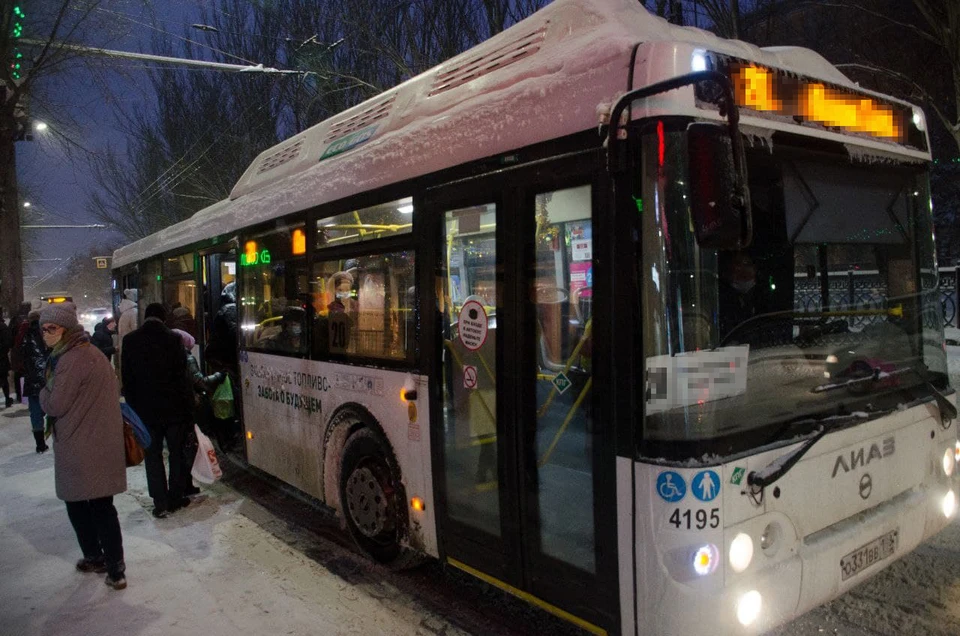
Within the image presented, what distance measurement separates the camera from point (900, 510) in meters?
3.46

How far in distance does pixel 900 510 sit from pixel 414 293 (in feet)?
9.36

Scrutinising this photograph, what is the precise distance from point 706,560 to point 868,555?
111 centimetres

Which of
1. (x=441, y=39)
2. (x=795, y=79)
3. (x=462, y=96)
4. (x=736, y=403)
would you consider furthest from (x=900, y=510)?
(x=441, y=39)

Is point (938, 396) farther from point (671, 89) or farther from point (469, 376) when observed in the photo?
point (469, 376)

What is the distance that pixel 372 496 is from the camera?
4.66 metres

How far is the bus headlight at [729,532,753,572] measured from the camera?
9.05 ft

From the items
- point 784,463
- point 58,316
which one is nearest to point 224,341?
point 58,316

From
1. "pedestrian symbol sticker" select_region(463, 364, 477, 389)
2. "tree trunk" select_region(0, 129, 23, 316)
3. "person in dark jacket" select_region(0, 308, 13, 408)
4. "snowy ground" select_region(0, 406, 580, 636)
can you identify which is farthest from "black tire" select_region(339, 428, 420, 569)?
"tree trunk" select_region(0, 129, 23, 316)

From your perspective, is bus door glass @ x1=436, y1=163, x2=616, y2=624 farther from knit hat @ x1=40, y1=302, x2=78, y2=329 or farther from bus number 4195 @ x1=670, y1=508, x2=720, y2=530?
knit hat @ x1=40, y1=302, x2=78, y2=329

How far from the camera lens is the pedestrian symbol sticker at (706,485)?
271cm

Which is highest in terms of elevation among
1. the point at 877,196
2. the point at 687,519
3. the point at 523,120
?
the point at 523,120

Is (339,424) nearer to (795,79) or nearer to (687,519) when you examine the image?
(687,519)

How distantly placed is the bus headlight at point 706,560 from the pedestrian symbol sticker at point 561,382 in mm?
911

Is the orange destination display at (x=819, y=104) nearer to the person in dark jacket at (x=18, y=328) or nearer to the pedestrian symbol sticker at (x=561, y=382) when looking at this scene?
the pedestrian symbol sticker at (x=561, y=382)
